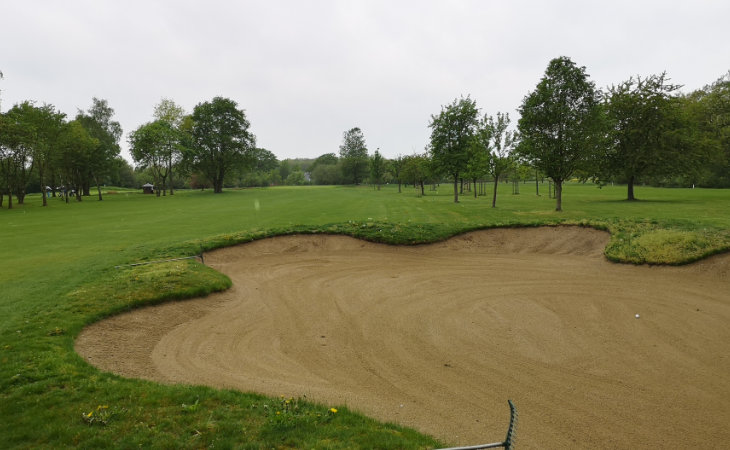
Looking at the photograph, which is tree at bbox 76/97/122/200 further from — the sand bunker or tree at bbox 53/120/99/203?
the sand bunker

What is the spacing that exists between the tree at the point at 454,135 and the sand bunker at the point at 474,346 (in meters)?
29.4

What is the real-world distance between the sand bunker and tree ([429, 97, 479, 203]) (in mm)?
29389

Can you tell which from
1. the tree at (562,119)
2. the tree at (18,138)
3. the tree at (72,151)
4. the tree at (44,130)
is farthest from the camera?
the tree at (72,151)

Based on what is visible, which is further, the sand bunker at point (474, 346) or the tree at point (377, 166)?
the tree at point (377, 166)

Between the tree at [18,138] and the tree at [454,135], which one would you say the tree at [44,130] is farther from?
the tree at [454,135]

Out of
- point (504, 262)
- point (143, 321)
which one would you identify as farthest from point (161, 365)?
point (504, 262)

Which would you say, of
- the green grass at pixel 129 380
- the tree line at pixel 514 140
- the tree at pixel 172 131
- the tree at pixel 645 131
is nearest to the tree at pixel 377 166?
the tree line at pixel 514 140

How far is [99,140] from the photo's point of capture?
241 feet

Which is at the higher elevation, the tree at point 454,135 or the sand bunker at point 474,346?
the tree at point 454,135

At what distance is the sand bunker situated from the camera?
20.2ft

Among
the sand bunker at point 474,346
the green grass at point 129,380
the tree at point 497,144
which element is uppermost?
the tree at point 497,144

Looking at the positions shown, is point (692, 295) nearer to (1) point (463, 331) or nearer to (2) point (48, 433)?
(1) point (463, 331)

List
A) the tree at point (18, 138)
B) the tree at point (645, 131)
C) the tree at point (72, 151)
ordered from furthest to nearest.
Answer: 1. the tree at point (72, 151)
2. the tree at point (18, 138)
3. the tree at point (645, 131)

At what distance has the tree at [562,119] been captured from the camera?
29.9m
